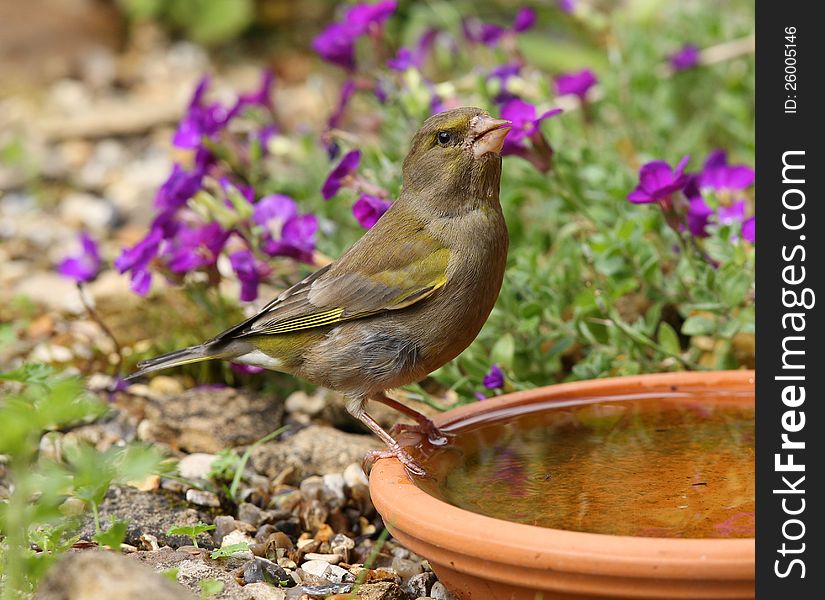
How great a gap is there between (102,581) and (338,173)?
213cm

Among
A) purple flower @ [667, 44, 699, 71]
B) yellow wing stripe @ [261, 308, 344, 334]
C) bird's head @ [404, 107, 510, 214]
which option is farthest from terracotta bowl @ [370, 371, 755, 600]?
purple flower @ [667, 44, 699, 71]

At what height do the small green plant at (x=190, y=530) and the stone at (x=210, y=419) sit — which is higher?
the stone at (x=210, y=419)

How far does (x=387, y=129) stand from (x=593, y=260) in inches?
60.0

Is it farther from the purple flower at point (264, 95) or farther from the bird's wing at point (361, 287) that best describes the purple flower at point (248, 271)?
the purple flower at point (264, 95)

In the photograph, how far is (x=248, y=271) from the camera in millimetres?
4371

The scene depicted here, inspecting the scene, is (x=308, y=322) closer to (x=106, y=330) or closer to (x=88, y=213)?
(x=106, y=330)

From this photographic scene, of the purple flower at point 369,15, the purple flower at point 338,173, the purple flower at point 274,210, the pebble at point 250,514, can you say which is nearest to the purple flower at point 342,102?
the purple flower at point 369,15

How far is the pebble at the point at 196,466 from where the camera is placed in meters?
4.02

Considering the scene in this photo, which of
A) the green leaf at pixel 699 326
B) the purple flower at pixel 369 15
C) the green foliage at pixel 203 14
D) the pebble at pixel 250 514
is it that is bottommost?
the pebble at pixel 250 514

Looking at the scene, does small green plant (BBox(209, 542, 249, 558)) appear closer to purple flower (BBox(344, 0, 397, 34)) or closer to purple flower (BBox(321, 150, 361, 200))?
purple flower (BBox(321, 150, 361, 200))

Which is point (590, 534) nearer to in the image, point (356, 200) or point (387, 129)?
point (356, 200)

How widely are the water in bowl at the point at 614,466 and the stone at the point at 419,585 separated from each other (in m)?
0.29

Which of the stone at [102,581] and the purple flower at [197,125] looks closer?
the stone at [102,581]
